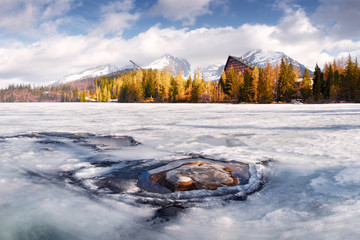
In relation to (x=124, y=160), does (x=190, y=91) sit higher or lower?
higher

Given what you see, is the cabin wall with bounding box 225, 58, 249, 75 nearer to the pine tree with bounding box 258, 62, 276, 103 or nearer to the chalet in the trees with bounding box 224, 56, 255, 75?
the chalet in the trees with bounding box 224, 56, 255, 75

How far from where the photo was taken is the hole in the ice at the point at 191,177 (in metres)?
3.17

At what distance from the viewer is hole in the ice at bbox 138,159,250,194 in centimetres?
317

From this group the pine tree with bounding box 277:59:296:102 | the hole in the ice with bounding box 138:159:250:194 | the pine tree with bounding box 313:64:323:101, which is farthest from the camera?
the pine tree with bounding box 277:59:296:102

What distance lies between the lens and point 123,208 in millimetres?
2541

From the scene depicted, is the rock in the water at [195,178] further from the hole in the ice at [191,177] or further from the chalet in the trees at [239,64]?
the chalet in the trees at [239,64]

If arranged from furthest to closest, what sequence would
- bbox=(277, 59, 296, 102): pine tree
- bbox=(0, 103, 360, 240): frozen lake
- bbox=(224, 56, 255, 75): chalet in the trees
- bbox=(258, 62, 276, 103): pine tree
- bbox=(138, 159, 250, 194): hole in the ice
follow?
bbox=(224, 56, 255, 75): chalet in the trees < bbox=(277, 59, 296, 102): pine tree < bbox=(258, 62, 276, 103): pine tree < bbox=(138, 159, 250, 194): hole in the ice < bbox=(0, 103, 360, 240): frozen lake

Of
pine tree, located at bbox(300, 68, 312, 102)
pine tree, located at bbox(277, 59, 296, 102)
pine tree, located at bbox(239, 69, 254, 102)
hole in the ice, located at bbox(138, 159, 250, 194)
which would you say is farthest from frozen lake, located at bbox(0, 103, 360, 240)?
pine tree, located at bbox(300, 68, 312, 102)

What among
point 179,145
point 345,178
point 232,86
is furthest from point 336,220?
point 232,86

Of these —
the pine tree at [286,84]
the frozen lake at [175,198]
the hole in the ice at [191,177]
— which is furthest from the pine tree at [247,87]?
the hole in the ice at [191,177]

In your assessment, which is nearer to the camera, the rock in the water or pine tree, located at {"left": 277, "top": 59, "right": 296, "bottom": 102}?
the rock in the water

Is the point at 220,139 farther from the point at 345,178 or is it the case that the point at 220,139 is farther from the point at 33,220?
the point at 33,220

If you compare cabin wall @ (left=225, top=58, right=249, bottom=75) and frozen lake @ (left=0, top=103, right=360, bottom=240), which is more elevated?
cabin wall @ (left=225, top=58, right=249, bottom=75)

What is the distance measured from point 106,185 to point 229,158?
8.32 feet
